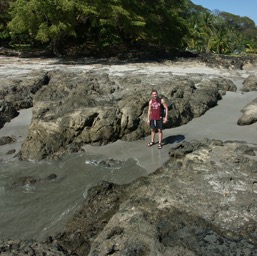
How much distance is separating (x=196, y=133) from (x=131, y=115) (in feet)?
6.19

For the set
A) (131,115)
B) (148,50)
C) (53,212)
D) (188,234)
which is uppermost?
(148,50)

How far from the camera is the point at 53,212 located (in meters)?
6.27

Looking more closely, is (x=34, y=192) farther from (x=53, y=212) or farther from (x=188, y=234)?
(x=188, y=234)

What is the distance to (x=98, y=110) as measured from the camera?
31.9ft

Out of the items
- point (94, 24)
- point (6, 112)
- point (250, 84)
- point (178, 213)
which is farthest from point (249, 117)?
point (94, 24)

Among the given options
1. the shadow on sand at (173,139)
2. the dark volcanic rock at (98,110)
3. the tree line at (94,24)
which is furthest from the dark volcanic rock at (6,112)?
the tree line at (94,24)

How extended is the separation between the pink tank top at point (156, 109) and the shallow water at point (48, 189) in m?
1.24

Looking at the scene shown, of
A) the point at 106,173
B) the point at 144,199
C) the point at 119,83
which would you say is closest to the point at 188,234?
the point at 144,199

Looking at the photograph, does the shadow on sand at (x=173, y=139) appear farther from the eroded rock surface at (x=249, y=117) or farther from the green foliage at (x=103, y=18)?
the green foliage at (x=103, y=18)

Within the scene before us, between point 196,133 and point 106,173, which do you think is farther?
point 196,133

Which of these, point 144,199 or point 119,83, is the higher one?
point 119,83

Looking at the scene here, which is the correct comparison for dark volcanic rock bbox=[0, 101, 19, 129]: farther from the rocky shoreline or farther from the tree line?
the tree line

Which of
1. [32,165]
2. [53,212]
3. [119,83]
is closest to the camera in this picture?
[53,212]

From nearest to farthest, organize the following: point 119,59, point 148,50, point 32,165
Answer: point 32,165
point 119,59
point 148,50
